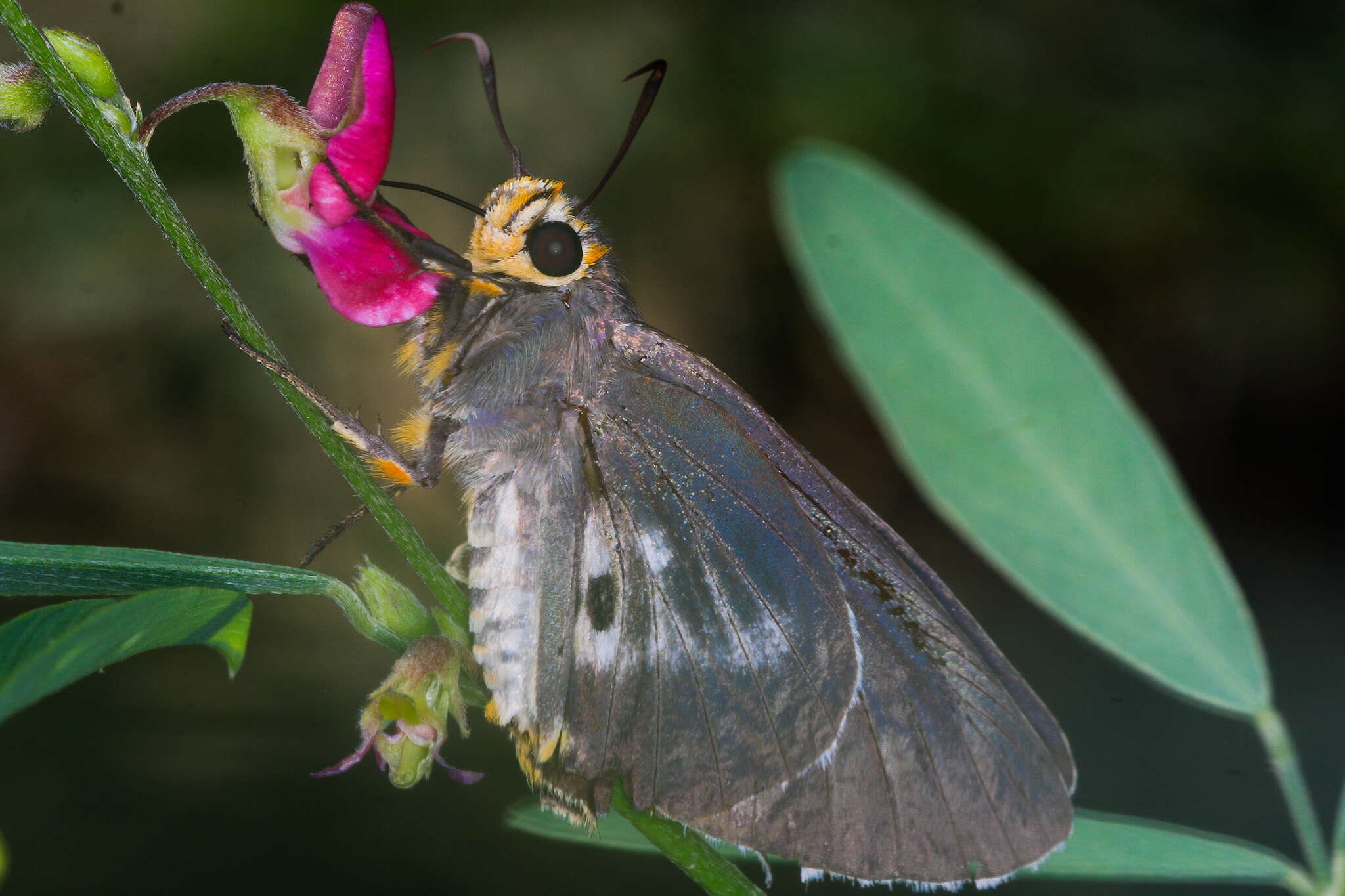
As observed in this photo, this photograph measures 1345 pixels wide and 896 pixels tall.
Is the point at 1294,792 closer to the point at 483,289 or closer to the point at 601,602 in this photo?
the point at 601,602

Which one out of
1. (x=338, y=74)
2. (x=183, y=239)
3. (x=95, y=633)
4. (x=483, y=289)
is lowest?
(x=95, y=633)

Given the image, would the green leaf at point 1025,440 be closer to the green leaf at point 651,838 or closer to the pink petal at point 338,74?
the green leaf at point 651,838

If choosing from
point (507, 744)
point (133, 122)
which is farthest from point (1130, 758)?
point (133, 122)

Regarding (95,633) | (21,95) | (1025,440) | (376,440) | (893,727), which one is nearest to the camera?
(95,633)

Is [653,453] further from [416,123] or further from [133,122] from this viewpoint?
[416,123]

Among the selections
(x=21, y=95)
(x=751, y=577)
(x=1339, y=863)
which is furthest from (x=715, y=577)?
(x=21, y=95)

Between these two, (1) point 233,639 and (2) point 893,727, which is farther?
(2) point 893,727

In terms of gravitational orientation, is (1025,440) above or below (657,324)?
above

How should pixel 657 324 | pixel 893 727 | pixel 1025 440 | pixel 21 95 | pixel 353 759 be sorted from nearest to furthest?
pixel 21 95 → pixel 353 759 → pixel 893 727 → pixel 1025 440 → pixel 657 324
